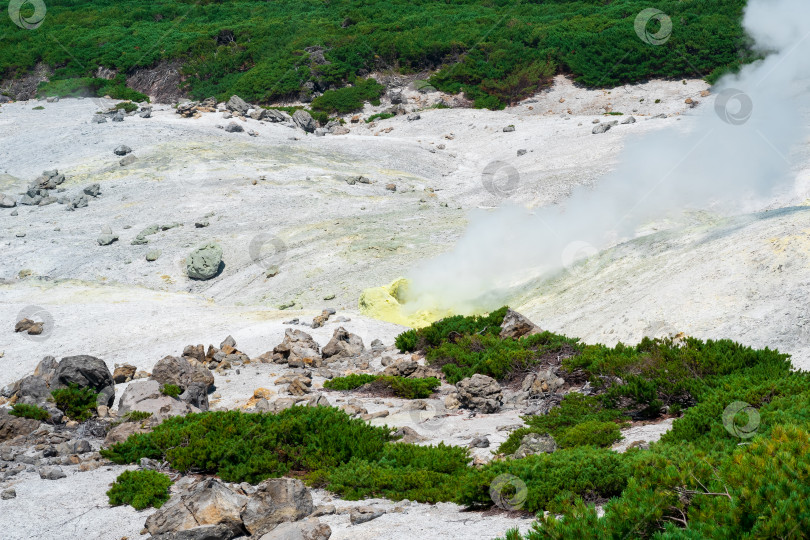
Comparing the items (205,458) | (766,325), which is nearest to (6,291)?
(205,458)

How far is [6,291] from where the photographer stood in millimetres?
24969

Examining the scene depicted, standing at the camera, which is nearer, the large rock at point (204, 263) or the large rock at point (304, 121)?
the large rock at point (204, 263)

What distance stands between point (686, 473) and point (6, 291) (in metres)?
24.6

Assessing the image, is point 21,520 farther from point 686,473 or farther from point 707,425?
point 707,425

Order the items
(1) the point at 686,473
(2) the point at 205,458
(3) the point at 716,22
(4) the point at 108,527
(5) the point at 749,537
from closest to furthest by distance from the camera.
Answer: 1. (5) the point at 749,537
2. (1) the point at 686,473
3. (4) the point at 108,527
4. (2) the point at 205,458
5. (3) the point at 716,22

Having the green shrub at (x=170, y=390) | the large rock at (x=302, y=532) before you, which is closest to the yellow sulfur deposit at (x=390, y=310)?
the green shrub at (x=170, y=390)

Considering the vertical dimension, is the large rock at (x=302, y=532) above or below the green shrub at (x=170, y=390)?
above

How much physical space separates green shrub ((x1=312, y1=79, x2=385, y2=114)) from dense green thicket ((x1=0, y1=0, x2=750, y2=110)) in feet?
7.16

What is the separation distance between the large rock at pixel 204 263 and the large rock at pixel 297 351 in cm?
983

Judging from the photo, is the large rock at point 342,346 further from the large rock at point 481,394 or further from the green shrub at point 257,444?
the green shrub at point 257,444

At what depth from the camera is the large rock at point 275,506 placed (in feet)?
24.4

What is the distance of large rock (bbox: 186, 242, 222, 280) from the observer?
27.4 meters

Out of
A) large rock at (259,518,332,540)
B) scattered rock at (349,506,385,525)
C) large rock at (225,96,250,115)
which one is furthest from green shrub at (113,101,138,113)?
large rock at (259,518,332,540)

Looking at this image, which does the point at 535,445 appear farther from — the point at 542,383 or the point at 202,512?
the point at 202,512
